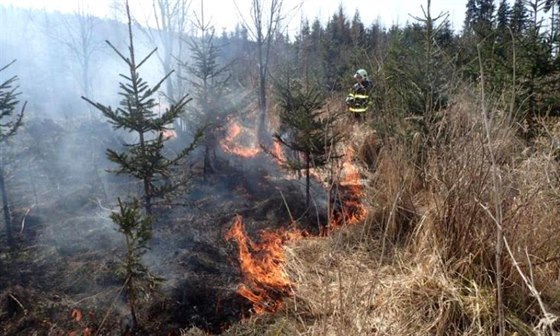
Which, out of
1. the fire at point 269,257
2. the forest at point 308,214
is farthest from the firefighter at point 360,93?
the fire at point 269,257

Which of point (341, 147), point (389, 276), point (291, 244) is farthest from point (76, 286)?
point (341, 147)

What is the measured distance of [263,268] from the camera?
18.1 ft

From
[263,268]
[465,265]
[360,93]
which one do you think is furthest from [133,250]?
[360,93]

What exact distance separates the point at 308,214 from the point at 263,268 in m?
2.32

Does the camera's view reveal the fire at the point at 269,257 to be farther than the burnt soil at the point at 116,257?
No

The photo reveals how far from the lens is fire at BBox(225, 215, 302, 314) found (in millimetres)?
4539

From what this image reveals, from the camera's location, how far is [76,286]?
17.9ft

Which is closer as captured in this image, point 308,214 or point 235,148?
point 308,214

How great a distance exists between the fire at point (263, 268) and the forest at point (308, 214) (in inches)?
1.4

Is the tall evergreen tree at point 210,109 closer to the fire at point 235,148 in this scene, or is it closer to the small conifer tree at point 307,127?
the fire at point 235,148

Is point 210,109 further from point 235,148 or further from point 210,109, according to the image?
point 235,148

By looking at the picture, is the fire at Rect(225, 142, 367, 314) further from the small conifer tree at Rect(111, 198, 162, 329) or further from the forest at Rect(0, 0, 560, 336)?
the small conifer tree at Rect(111, 198, 162, 329)

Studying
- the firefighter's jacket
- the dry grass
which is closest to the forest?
the dry grass

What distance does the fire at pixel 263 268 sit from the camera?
4.54m
